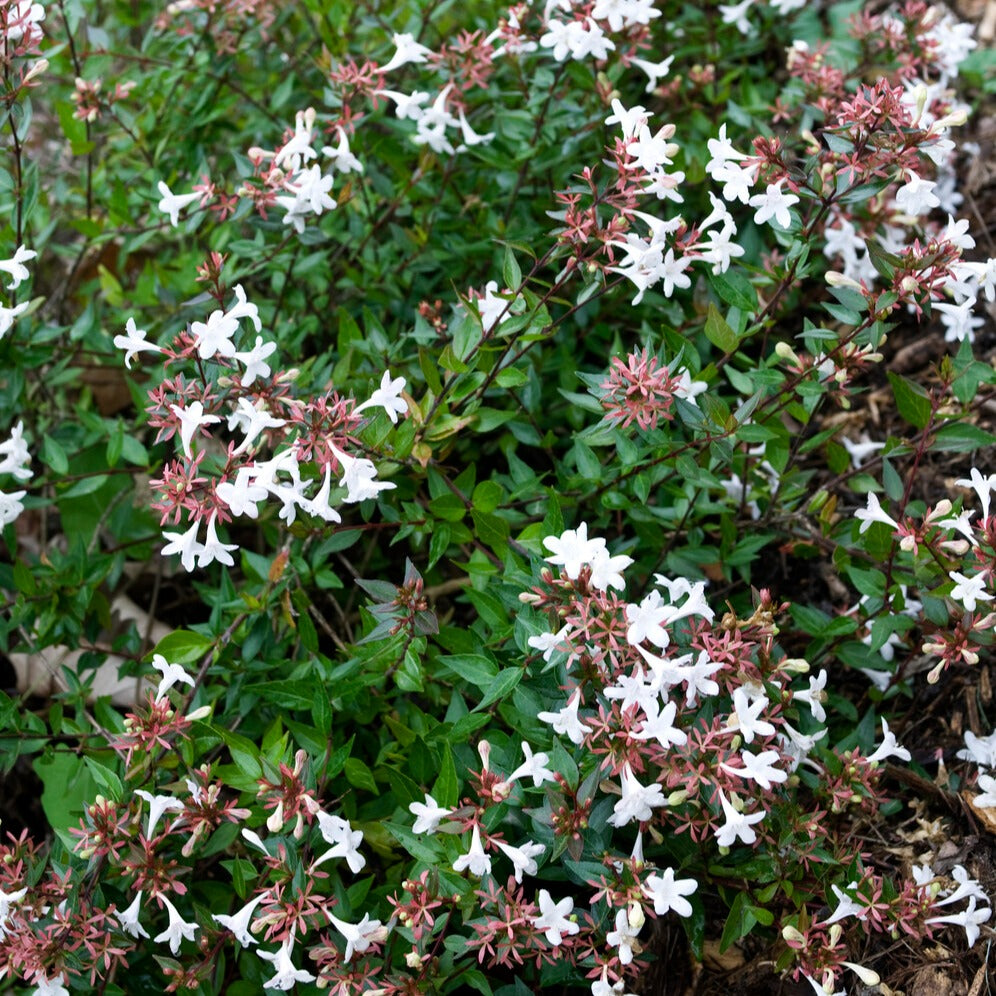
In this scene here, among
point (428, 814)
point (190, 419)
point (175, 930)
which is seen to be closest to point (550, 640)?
point (428, 814)

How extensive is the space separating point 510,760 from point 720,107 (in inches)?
118

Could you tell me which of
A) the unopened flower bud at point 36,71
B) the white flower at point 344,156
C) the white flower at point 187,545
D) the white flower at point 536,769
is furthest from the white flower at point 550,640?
the unopened flower bud at point 36,71

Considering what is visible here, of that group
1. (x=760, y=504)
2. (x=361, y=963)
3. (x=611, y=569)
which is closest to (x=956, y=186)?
(x=760, y=504)

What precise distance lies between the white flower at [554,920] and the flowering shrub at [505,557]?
2cm

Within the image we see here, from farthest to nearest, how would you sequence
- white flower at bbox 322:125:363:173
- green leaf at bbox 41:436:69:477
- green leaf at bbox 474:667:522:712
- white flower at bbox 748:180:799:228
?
green leaf at bbox 41:436:69:477 < white flower at bbox 322:125:363:173 < white flower at bbox 748:180:799:228 < green leaf at bbox 474:667:522:712

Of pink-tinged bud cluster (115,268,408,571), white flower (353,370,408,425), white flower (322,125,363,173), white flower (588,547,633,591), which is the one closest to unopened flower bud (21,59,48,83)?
white flower (322,125,363,173)

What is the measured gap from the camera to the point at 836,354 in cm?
263

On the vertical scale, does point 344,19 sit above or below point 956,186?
above

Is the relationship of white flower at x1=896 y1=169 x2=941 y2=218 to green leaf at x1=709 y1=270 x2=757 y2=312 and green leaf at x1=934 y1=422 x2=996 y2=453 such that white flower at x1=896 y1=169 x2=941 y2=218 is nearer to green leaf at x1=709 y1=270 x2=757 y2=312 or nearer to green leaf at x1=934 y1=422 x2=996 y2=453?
green leaf at x1=709 y1=270 x2=757 y2=312

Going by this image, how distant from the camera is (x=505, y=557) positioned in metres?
→ 2.70

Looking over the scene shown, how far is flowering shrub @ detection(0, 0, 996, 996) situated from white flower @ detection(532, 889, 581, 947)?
0.02 meters

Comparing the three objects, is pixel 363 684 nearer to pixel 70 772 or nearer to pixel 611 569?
pixel 611 569

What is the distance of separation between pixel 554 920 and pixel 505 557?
0.91 meters

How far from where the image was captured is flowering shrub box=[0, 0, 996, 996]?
2.31m
